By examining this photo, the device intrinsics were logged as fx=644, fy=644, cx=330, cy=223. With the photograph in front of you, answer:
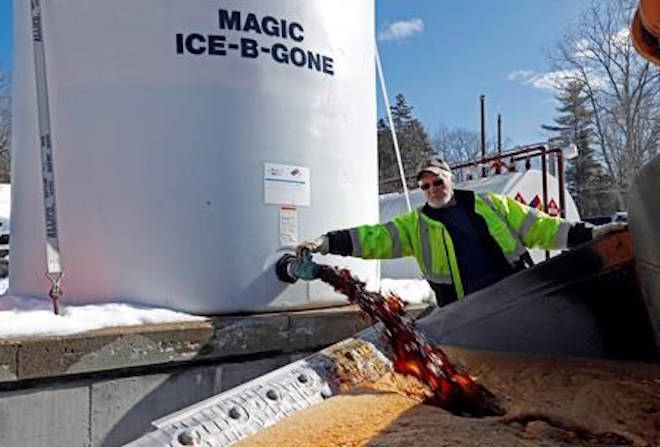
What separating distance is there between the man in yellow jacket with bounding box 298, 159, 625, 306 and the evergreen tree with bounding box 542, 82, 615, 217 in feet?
108

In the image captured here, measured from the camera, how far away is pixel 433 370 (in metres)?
2.34

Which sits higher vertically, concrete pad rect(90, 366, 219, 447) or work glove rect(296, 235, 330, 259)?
work glove rect(296, 235, 330, 259)

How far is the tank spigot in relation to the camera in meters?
3.62

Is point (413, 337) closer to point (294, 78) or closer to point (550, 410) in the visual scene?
point (550, 410)

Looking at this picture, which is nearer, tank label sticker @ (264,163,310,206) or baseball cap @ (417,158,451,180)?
baseball cap @ (417,158,451,180)

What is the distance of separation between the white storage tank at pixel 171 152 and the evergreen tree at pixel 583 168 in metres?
33.1

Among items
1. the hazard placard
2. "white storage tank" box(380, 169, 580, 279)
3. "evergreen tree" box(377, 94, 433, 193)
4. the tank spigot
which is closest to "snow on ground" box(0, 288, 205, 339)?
the tank spigot

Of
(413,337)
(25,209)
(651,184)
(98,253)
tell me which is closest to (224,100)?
(98,253)

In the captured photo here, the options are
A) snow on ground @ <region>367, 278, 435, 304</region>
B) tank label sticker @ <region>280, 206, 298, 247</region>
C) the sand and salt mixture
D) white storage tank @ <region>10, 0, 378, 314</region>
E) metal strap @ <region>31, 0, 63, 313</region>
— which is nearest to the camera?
the sand and salt mixture

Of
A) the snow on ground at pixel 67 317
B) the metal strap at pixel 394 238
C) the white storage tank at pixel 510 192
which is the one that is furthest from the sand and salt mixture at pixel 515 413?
the white storage tank at pixel 510 192

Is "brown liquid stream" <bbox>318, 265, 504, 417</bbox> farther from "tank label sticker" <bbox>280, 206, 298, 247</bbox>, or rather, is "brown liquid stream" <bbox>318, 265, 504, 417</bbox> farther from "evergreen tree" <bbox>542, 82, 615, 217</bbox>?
"evergreen tree" <bbox>542, 82, 615, 217</bbox>

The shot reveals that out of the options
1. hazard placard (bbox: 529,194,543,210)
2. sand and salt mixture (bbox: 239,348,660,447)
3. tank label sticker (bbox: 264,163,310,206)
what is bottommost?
sand and salt mixture (bbox: 239,348,660,447)

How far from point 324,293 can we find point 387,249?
1.88 ft

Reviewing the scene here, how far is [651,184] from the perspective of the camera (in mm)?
1964
